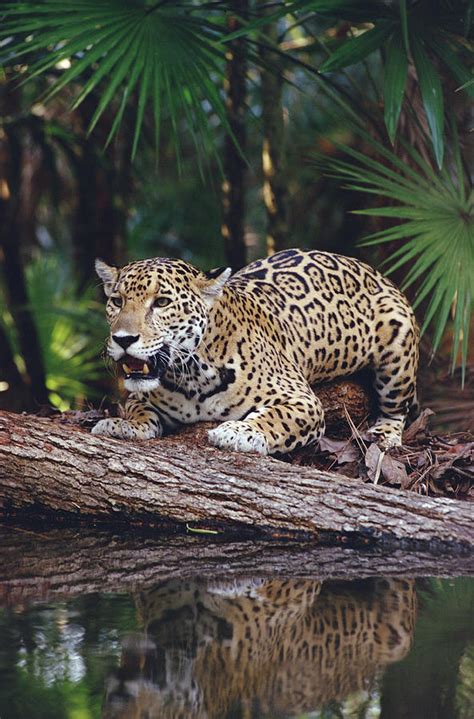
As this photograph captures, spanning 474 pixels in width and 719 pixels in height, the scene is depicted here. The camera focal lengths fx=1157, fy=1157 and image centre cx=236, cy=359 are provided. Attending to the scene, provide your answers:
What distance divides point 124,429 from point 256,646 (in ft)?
7.97

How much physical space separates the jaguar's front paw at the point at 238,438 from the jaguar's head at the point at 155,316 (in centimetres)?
41

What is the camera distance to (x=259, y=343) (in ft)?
21.6

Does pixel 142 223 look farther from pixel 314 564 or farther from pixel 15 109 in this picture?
pixel 314 564

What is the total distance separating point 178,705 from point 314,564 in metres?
1.73

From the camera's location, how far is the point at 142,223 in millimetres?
16672

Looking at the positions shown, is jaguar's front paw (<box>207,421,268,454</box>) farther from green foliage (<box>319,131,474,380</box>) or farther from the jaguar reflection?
green foliage (<box>319,131,474,380</box>)

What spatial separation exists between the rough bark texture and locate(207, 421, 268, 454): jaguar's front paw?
0.53 meters

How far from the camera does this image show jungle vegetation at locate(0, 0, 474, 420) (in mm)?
7055

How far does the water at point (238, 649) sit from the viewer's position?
3.57 m

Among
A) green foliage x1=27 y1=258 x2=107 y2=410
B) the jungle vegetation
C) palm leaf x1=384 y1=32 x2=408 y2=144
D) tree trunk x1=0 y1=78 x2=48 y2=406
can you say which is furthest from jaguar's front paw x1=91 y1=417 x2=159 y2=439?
green foliage x1=27 y1=258 x2=107 y2=410

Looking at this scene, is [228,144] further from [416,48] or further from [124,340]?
[124,340]

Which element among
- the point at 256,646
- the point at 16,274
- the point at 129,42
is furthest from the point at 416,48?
the point at 16,274

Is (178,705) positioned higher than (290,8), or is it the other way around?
(290,8)

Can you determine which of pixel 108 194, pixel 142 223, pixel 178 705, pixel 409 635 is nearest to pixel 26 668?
pixel 178 705
